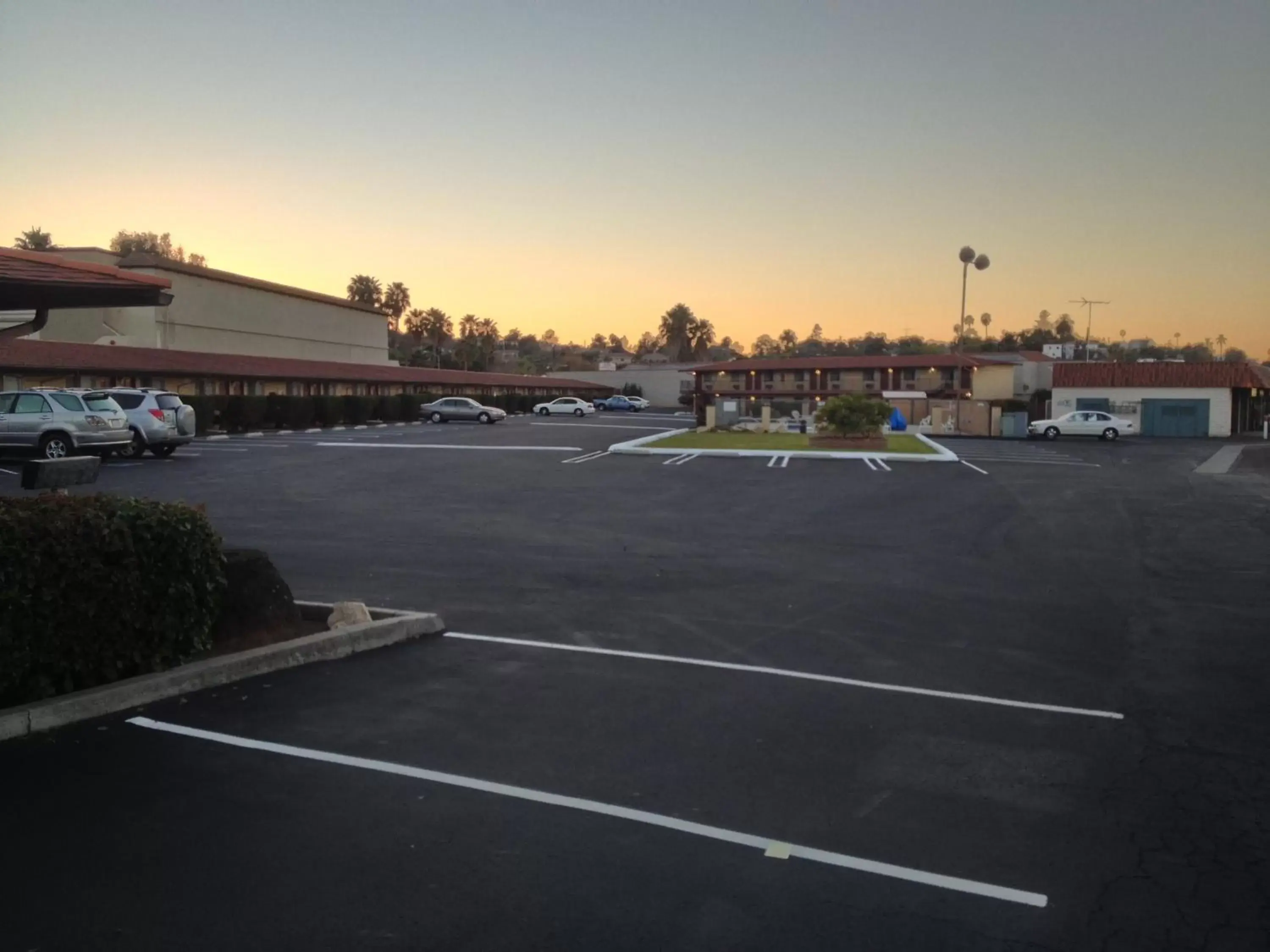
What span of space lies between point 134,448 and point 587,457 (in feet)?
42.8

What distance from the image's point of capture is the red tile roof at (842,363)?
78.6 metres

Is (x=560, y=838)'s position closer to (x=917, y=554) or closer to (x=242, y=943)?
(x=242, y=943)

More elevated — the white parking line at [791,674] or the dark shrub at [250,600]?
the dark shrub at [250,600]

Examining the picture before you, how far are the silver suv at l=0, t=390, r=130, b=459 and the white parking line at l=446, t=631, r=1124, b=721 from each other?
65.1 ft

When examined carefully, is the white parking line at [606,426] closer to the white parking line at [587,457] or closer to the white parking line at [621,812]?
the white parking line at [587,457]

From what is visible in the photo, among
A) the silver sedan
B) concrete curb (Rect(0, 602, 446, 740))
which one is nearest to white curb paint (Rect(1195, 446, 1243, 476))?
concrete curb (Rect(0, 602, 446, 740))

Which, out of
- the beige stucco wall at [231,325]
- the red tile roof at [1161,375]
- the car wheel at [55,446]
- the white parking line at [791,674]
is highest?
the beige stucco wall at [231,325]

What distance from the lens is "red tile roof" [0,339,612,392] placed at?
37.3 m

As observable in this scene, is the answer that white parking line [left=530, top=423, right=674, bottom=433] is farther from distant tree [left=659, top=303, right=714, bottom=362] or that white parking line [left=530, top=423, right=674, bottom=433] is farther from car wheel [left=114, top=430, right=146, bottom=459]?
distant tree [left=659, top=303, right=714, bottom=362]

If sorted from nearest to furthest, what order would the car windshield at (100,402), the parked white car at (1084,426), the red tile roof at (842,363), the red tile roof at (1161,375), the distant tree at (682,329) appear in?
the car windshield at (100,402) < the parked white car at (1084,426) < the red tile roof at (1161,375) < the red tile roof at (842,363) < the distant tree at (682,329)

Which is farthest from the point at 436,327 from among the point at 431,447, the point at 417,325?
the point at 431,447

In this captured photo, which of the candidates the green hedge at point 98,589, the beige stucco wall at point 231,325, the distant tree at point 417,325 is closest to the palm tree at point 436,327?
the distant tree at point 417,325

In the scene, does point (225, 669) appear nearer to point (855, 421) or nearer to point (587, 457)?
point (587, 457)

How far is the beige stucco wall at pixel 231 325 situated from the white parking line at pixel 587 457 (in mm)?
19382
